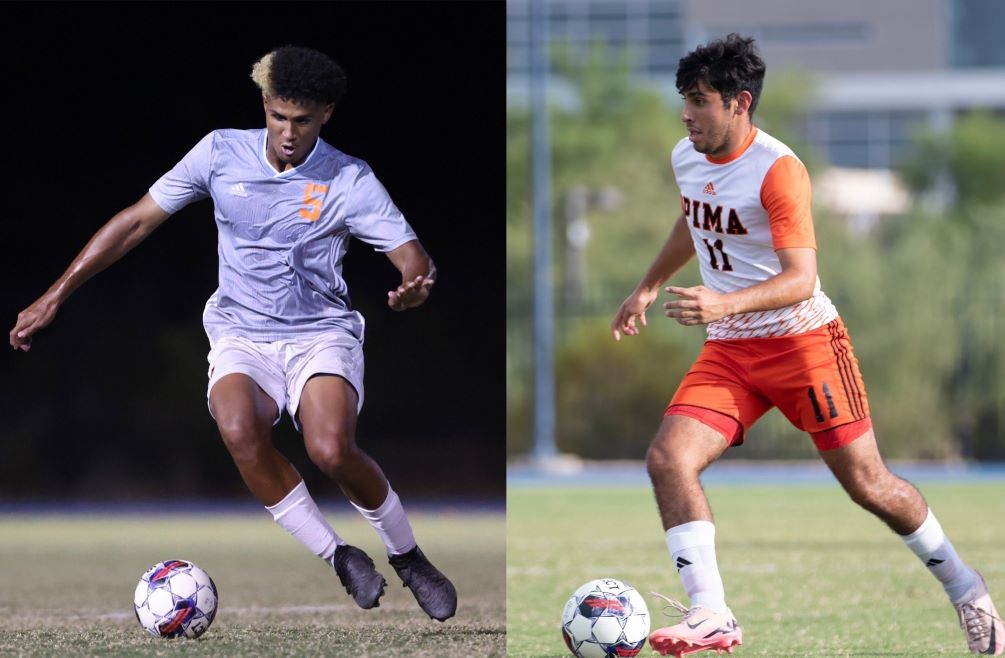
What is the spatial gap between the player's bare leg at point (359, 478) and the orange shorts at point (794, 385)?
118 cm

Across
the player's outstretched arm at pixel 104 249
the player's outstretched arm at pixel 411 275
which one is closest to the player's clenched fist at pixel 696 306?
the player's outstretched arm at pixel 411 275

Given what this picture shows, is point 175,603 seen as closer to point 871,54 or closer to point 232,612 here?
point 232,612

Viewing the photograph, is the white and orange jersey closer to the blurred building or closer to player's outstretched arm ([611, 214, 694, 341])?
player's outstretched arm ([611, 214, 694, 341])

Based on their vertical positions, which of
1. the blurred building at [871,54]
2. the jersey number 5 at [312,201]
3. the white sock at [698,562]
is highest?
the jersey number 5 at [312,201]

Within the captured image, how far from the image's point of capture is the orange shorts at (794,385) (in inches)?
234

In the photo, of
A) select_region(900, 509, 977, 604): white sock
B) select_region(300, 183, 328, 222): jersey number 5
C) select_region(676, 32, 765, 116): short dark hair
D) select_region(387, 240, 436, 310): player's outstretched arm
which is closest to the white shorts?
select_region(387, 240, 436, 310): player's outstretched arm

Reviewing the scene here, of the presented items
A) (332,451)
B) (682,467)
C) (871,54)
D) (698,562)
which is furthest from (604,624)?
(871,54)

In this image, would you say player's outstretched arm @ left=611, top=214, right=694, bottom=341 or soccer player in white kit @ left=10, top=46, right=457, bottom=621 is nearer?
soccer player in white kit @ left=10, top=46, right=457, bottom=621

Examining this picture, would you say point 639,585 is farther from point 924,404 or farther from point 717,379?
point 924,404

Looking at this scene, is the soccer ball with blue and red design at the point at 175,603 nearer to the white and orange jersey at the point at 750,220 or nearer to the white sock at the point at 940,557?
the white and orange jersey at the point at 750,220

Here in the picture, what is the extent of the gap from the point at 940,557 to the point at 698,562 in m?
1.08

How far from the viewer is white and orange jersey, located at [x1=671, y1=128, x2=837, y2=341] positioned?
5719mm

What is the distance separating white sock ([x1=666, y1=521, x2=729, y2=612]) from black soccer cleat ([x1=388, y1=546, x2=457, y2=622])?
1.04 m

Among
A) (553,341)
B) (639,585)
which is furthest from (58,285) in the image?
(553,341)
